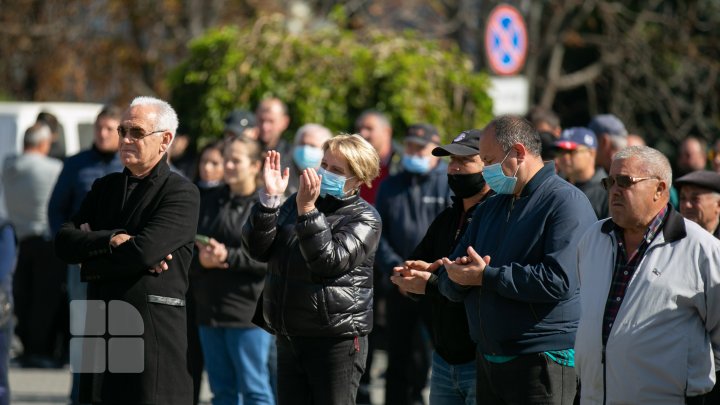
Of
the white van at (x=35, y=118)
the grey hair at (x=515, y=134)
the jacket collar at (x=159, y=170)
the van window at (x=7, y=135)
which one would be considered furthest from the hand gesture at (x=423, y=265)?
the van window at (x=7, y=135)

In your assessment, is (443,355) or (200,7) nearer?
(443,355)

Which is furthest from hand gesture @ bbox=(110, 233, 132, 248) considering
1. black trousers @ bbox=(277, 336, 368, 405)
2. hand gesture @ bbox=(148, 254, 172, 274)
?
black trousers @ bbox=(277, 336, 368, 405)

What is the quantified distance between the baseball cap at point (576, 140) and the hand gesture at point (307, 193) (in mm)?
3128

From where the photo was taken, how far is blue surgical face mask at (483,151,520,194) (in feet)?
19.3

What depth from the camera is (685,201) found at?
7211mm

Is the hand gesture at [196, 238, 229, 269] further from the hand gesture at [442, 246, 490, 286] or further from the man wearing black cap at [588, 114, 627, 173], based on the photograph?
the man wearing black cap at [588, 114, 627, 173]

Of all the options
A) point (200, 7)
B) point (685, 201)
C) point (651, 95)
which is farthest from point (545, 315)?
point (200, 7)

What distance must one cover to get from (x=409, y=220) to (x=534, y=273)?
3.63m

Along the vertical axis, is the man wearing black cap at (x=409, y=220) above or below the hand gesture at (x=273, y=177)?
below

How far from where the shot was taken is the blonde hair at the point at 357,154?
21.3 ft

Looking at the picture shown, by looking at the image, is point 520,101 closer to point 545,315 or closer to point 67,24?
point 545,315

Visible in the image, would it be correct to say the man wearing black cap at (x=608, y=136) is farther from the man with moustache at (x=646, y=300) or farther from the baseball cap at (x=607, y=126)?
the man with moustache at (x=646, y=300)

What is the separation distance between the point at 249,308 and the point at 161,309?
1.98 metres

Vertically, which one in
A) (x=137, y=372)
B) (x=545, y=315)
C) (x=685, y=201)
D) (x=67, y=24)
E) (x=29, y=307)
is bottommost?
(x=29, y=307)
